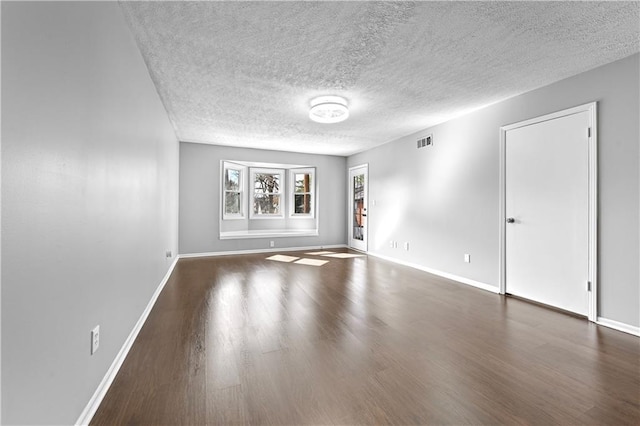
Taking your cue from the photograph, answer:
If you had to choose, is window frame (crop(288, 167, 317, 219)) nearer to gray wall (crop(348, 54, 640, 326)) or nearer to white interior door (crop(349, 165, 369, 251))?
white interior door (crop(349, 165, 369, 251))

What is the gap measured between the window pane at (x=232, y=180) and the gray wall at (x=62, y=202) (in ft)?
14.2

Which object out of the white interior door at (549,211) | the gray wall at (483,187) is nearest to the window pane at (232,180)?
the gray wall at (483,187)

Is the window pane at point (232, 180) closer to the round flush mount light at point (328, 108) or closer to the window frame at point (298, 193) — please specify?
the window frame at point (298, 193)

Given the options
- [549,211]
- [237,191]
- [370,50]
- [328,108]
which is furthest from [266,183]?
[549,211]

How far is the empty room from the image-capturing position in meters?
1.11

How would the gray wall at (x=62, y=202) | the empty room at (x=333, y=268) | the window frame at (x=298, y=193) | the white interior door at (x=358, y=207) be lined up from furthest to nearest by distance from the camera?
the window frame at (x=298, y=193), the white interior door at (x=358, y=207), the empty room at (x=333, y=268), the gray wall at (x=62, y=202)

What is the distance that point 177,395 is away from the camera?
1.57 m

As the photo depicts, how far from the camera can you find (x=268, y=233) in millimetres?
6660

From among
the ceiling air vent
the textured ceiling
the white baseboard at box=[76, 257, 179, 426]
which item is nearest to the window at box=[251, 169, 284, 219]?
the textured ceiling

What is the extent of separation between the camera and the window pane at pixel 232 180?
635 cm

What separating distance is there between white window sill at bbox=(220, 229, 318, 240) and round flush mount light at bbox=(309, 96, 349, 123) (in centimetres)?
359

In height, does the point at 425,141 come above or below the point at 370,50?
below

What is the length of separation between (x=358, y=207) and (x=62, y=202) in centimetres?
611

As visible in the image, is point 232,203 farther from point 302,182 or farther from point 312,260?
point 312,260
